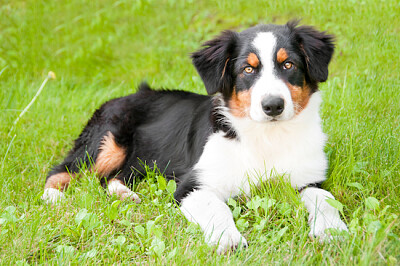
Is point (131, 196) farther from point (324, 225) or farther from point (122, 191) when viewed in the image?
point (324, 225)

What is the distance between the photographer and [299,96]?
3527mm

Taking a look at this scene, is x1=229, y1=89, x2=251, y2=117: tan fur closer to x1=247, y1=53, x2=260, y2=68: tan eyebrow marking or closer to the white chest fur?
the white chest fur

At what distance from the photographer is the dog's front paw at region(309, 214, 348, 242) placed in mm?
2822

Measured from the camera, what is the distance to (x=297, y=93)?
3.50 meters

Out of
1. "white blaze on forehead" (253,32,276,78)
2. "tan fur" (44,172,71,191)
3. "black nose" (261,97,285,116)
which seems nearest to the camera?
"black nose" (261,97,285,116)

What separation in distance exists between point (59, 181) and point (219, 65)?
1.88 metres

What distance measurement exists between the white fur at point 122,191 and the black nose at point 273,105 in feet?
4.24

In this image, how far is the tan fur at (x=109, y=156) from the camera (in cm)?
454

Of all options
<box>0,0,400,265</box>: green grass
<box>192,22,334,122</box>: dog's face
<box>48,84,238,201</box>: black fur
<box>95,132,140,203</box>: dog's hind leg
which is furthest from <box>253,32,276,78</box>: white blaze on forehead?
<box>95,132,140,203</box>: dog's hind leg

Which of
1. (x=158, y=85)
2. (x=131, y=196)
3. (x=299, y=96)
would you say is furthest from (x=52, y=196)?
(x=158, y=85)

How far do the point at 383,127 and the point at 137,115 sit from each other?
7.75ft

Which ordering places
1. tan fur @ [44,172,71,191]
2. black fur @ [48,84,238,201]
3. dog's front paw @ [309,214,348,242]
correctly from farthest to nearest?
tan fur @ [44,172,71,191] → black fur @ [48,84,238,201] → dog's front paw @ [309,214,348,242]

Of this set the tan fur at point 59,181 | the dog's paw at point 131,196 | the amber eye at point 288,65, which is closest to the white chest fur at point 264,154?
the amber eye at point 288,65

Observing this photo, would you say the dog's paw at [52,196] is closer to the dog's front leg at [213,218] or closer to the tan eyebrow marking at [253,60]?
the dog's front leg at [213,218]
